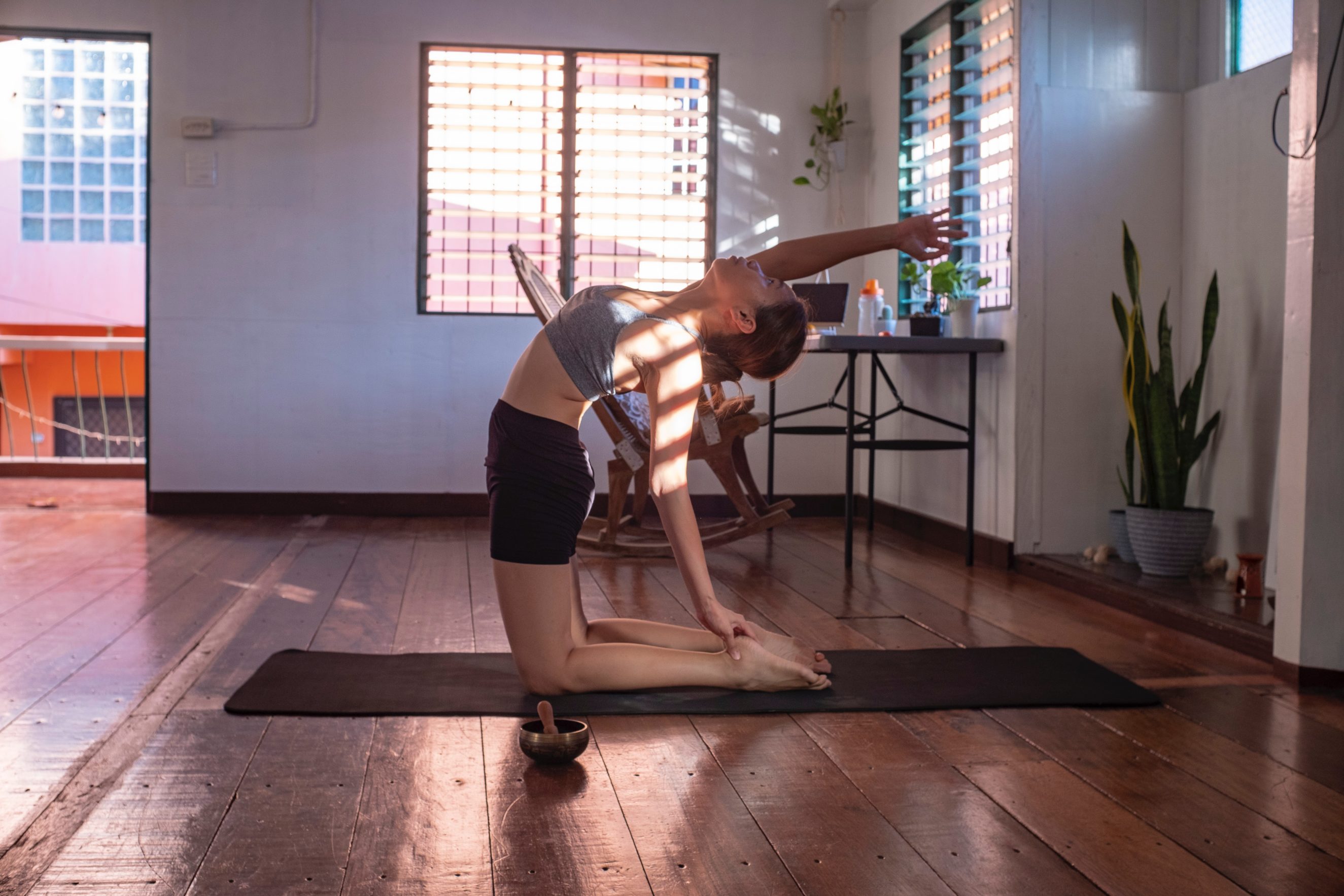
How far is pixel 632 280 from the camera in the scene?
230 inches

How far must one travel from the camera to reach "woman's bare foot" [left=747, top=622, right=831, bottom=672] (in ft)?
8.49

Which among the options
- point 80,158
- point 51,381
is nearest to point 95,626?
point 80,158

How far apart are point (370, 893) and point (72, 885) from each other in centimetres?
38

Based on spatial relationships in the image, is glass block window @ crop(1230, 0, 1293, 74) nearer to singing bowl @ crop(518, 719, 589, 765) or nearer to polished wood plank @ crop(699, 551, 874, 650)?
polished wood plank @ crop(699, 551, 874, 650)

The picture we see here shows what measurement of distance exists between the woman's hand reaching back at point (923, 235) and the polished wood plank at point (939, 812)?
944 millimetres

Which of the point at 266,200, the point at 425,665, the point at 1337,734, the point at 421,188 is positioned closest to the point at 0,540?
the point at 266,200

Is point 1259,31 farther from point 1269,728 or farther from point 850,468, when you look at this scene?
point 1269,728

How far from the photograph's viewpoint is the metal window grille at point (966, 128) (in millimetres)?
4379

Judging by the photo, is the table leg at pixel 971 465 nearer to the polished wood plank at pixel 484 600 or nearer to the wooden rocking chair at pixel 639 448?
the wooden rocking chair at pixel 639 448

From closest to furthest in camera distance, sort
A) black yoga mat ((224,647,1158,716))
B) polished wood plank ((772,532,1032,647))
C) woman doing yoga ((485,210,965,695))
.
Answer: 1. woman doing yoga ((485,210,965,695))
2. black yoga mat ((224,647,1158,716))
3. polished wood plank ((772,532,1032,647))

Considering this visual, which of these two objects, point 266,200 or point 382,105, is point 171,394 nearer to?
point 266,200

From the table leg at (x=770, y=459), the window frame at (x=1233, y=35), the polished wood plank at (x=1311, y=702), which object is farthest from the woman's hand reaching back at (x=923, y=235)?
the table leg at (x=770, y=459)

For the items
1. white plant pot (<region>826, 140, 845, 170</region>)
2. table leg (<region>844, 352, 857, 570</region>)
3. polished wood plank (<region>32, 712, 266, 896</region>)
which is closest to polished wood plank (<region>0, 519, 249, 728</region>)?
polished wood plank (<region>32, 712, 266, 896</region>)

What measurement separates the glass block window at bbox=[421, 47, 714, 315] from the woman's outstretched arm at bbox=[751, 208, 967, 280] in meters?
3.20
